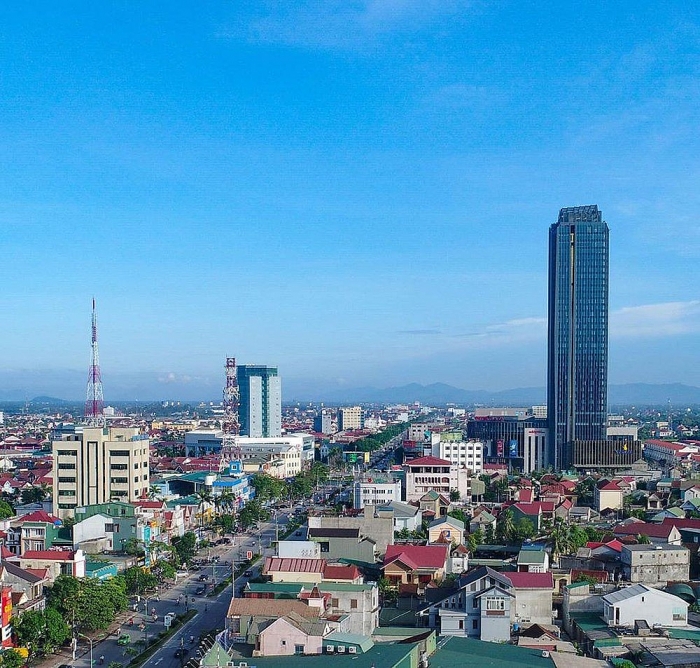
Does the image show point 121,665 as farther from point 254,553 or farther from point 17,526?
point 254,553

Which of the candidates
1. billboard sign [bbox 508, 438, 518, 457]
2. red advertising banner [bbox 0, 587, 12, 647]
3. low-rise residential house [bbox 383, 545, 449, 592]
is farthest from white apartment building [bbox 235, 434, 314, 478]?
red advertising banner [bbox 0, 587, 12, 647]

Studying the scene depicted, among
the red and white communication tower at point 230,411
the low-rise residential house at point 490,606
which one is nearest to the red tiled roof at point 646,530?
the low-rise residential house at point 490,606

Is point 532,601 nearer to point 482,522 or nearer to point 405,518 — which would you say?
point 405,518

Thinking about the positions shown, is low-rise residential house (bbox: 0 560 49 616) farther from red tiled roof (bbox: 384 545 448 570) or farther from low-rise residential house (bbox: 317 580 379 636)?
red tiled roof (bbox: 384 545 448 570)

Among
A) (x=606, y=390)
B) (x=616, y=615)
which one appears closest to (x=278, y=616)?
Result: (x=616, y=615)

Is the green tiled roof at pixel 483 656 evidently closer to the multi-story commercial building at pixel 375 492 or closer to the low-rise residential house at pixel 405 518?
the low-rise residential house at pixel 405 518

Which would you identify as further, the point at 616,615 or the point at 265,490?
the point at 265,490
